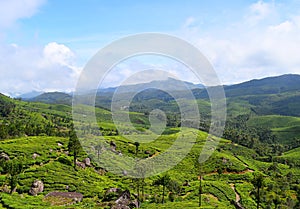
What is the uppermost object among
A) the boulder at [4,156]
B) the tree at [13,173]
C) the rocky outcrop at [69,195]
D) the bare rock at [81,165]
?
the boulder at [4,156]

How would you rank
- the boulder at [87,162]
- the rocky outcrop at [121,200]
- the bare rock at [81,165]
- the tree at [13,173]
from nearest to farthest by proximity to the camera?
1. the rocky outcrop at [121,200]
2. the tree at [13,173]
3. the bare rock at [81,165]
4. the boulder at [87,162]

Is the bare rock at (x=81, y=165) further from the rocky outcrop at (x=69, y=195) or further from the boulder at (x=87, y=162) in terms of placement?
the rocky outcrop at (x=69, y=195)

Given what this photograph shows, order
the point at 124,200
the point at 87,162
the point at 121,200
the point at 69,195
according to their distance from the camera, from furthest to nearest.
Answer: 1. the point at 87,162
2. the point at 69,195
3. the point at 124,200
4. the point at 121,200

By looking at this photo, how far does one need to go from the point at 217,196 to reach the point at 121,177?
26875 mm

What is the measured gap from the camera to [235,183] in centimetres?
9400

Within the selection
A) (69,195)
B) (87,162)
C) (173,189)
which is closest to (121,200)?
(69,195)

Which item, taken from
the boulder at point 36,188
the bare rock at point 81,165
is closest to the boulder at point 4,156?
the bare rock at point 81,165

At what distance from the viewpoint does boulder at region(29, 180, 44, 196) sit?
197 ft

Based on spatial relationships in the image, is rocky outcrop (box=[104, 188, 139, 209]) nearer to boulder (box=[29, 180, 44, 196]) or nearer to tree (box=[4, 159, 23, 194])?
boulder (box=[29, 180, 44, 196])

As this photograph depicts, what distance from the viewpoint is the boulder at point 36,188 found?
197 feet

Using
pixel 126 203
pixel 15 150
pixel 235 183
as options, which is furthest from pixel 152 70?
pixel 235 183

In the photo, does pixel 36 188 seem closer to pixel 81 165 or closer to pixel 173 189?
pixel 81 165

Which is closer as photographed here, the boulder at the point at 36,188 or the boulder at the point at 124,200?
the boulder at the point at 124,200

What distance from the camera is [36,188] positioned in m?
61.2
